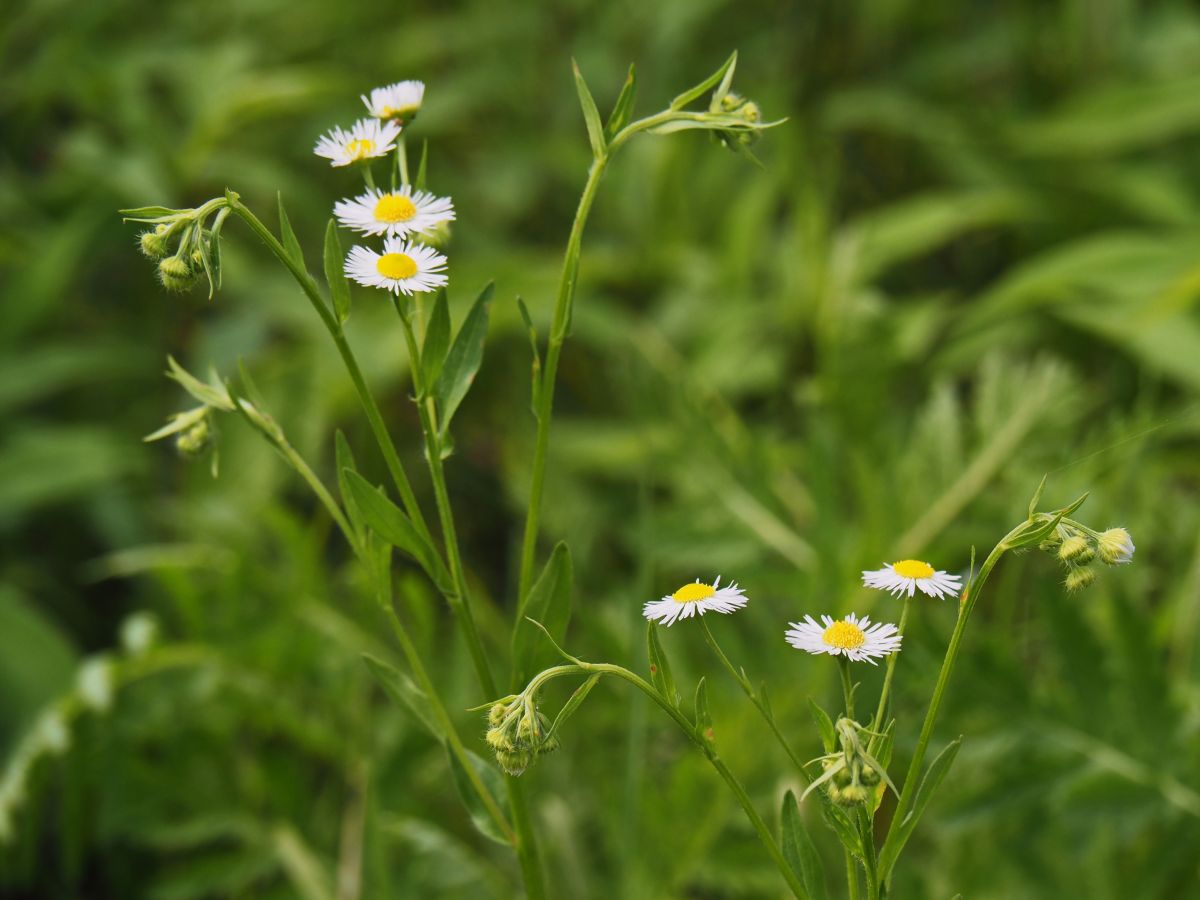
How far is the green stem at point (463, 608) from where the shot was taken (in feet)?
2.16

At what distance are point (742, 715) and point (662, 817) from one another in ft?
0.39

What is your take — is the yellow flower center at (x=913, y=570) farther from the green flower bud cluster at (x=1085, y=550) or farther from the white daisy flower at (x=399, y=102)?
the white daisy flower at (x=399, y=102)

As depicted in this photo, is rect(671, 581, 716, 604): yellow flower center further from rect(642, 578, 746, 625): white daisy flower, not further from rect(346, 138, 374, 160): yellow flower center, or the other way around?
rect(346, 138, 374, 160): yellow flower center

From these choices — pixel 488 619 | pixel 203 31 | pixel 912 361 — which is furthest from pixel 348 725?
pixel 203 31

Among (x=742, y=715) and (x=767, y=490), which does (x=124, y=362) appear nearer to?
(x=767, y=490)

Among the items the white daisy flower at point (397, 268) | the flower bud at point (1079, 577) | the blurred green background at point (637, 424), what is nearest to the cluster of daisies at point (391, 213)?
the white daisy flower at point (397, 268)

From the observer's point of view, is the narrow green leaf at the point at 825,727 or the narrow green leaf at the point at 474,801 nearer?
the narrow green leaf at the point at 825,727

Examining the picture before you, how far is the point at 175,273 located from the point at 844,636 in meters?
0.35

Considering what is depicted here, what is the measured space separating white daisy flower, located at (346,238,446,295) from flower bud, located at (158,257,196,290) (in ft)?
0.25

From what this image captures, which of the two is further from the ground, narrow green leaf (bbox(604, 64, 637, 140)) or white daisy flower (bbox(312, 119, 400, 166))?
white daisy flower (bbox(312, 119, 400, 166))

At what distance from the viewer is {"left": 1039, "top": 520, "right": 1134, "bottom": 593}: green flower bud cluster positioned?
22.4 inches

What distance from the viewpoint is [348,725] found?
1.51 meters

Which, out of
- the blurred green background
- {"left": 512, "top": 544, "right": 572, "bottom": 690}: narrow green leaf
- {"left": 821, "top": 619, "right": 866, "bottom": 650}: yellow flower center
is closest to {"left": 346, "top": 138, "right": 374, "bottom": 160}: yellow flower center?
{"left": 512, "top": 544, "right": 572, "bottom": 690}: narrow green leaf

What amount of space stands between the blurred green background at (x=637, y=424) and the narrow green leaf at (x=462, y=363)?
1.14 feet
